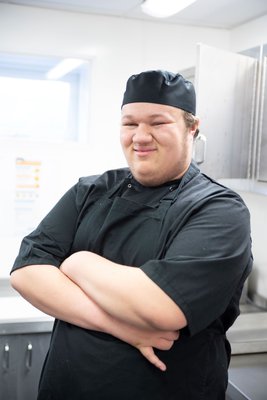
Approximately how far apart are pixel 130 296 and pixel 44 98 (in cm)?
180

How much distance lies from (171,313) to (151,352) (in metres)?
0.13

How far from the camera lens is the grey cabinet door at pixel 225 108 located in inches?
66.3

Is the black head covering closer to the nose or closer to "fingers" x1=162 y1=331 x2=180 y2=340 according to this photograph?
the nose

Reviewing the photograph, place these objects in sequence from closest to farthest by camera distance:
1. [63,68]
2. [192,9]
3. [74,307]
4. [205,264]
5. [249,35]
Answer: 1. [205,264]
2. [74,307]
3. [192,9]
4. [249,35]
5. [63,68]

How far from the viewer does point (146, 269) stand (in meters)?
0.97

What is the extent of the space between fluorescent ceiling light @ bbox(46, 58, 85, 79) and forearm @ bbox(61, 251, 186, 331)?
1660mm

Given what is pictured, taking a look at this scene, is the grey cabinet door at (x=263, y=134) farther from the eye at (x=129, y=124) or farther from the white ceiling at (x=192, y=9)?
the eye at (x=129, y=124)

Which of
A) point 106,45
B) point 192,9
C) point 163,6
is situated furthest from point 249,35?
point 106,45

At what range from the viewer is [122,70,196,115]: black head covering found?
1.08 metres

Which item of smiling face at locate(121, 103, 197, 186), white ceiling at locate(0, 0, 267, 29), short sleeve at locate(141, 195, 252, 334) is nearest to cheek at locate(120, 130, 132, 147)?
smiling face at locate(121, 103, 197, 186)

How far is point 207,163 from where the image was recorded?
1756 mm

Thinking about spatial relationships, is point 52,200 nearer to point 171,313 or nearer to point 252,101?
point 252,101

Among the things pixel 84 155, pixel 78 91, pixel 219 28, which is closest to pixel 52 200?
pixel 84 155

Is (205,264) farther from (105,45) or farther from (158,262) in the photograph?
(105,45)
